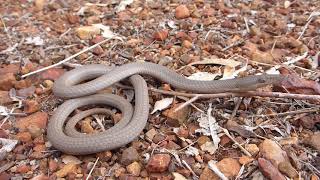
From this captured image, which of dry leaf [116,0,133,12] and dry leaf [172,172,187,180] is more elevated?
dry leaf [116,0,133,12]

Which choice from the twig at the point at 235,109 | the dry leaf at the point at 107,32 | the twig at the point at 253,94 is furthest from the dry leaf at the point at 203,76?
the dry leaf at the point at 107,32

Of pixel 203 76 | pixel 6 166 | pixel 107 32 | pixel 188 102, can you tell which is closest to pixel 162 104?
pixel 188 102

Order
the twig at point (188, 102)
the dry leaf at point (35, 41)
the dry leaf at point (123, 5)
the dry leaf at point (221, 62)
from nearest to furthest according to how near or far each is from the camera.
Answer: the twig at point (188, 102) < the dry leaf at point (221, 62) < the dry leaf at point (35, 41) < the dry leaf at point (123, 5)

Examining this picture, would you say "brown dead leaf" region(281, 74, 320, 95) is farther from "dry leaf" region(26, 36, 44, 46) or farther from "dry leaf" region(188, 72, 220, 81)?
"dry leaf" region(26, 36, 44, 46)

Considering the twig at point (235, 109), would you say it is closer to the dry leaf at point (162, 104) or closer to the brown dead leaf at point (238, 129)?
the brown dead leaf at point (238, 129)

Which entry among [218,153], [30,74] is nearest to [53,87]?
[30,74]

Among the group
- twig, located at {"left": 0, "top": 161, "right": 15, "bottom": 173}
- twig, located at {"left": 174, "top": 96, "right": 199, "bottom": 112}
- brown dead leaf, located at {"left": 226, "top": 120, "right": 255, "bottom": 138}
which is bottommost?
twig, located at {"left": 0, "top": 161, "right": 15, "bottom": 173}

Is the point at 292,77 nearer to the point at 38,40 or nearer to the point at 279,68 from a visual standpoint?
the point at 279,68

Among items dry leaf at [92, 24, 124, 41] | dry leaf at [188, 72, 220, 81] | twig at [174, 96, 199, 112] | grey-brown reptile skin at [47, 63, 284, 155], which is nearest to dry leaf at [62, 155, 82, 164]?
grey-brown reptile skin at [47, 63, 284, 155]

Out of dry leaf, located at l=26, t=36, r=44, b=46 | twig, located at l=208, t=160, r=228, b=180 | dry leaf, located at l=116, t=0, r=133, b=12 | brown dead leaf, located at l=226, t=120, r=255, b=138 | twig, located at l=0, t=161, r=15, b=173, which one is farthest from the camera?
dry leaf, located at l=116, t=0, r=133, b=12
